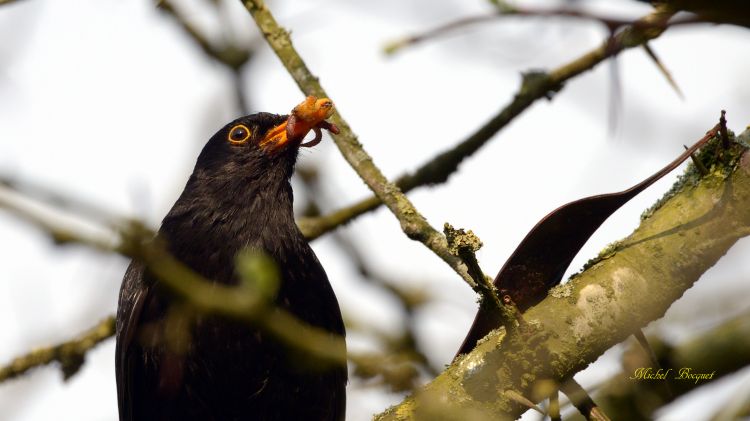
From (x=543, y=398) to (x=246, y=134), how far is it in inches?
140

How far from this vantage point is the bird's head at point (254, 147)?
18.9 feet

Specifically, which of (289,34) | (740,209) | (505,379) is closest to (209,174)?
(289,34)

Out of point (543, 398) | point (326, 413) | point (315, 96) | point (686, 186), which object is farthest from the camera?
point (326, 413)

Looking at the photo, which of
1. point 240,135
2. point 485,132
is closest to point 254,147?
point 240,135

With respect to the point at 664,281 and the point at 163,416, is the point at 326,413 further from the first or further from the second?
the point at 664,281

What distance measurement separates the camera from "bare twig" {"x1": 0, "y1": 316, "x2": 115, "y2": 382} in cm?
500

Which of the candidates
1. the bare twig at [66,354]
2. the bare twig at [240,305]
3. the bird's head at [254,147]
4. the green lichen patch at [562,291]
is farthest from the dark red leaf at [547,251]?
the bare twig at [66,354]

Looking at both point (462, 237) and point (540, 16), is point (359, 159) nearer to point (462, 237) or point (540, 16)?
point (462, 237)

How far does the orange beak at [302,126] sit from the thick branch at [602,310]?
2110 mm

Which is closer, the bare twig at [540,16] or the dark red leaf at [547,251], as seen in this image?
the bare twig at [540,16]

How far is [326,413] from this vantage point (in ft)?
17.1

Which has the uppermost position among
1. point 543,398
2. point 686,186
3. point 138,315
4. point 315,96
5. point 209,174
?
point 209,174

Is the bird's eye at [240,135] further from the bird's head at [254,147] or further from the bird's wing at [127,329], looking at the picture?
the bird's wing at [127,329]

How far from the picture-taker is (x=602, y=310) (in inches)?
117
